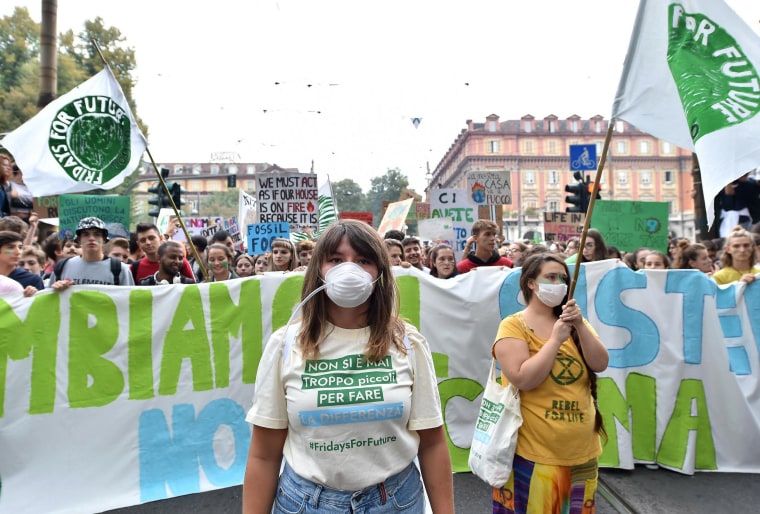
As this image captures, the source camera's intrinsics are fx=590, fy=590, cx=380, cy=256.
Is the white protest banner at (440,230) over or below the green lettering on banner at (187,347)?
over

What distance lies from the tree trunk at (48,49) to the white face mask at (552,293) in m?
8.98

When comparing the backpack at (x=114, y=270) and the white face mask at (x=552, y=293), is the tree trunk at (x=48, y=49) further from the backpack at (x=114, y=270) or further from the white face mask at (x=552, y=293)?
the white face mask at (x=552, y=293)

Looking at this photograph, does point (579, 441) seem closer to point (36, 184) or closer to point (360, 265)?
point (360, 265)

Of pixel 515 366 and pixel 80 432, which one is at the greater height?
pixel 515 366

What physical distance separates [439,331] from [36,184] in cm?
342

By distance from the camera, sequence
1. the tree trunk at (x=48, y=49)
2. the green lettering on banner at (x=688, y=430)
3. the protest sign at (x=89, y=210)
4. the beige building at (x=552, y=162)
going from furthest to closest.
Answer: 1. the beige building at (x=552, y=162)
2. the tree trunk at (x=48, y=49)
3. the protest sign at (x=89, y=210)
4. the green lettering on banner at (x=688, y=430)

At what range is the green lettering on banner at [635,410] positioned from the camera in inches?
171

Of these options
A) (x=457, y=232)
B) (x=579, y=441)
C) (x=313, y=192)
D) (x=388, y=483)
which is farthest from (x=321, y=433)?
(x=457, y=232)

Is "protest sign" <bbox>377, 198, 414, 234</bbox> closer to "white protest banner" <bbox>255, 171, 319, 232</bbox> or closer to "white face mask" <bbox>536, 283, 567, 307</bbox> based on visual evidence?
"white protest banner" <bbox>255, 171, 319, 232</bbox>

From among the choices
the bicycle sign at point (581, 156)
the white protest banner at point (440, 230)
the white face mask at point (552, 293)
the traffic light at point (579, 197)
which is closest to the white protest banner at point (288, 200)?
the white protest banner at point (440, 230)

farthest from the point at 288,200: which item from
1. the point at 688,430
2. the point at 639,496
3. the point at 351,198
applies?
the point at 351,198

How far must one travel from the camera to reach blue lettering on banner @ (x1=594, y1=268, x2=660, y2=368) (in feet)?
14.6

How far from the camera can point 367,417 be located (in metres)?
1.72

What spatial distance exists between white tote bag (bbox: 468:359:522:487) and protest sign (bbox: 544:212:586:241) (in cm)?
864
